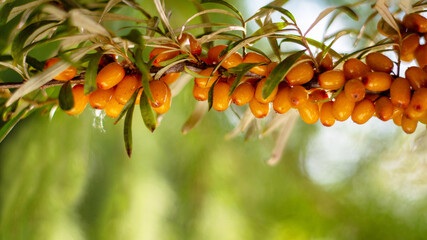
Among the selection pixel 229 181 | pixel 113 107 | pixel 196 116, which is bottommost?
pixel 229 181

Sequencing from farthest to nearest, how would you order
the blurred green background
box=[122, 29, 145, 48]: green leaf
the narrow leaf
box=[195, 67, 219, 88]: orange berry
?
the blurred green background < the narrow leaf < box=[195, 67, 219, 88]: orange berry < box=[122, 29, 145, 48]: green leaf

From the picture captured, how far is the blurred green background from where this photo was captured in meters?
1.21

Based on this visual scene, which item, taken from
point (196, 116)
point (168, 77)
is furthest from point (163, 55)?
point (196, 116)

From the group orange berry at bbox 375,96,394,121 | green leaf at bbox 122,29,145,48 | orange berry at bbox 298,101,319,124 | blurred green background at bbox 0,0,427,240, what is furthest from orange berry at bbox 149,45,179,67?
blurred green background at bbox 0,0,427,240

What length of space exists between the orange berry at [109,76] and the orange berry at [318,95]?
299 mm

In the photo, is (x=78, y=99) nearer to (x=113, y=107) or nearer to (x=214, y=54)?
(x=113, y=107)

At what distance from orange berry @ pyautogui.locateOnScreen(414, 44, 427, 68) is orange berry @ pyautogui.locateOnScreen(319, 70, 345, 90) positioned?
0.15 meters

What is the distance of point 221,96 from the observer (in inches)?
21.1

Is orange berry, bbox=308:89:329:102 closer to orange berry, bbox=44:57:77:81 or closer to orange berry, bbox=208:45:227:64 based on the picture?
orange berry, bbox=208:45:227:64

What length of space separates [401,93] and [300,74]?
138 millimetres

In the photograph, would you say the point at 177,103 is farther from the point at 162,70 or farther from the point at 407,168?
the point at 407,168

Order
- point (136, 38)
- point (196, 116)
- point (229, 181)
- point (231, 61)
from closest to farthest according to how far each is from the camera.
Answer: point (136, 38) < point (231, 61) < point (196, 116) < point (229, 181)

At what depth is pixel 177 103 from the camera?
1.27 meters

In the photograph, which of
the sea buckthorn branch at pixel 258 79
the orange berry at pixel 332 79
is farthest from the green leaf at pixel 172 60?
the orange berry at pixel 332 79
